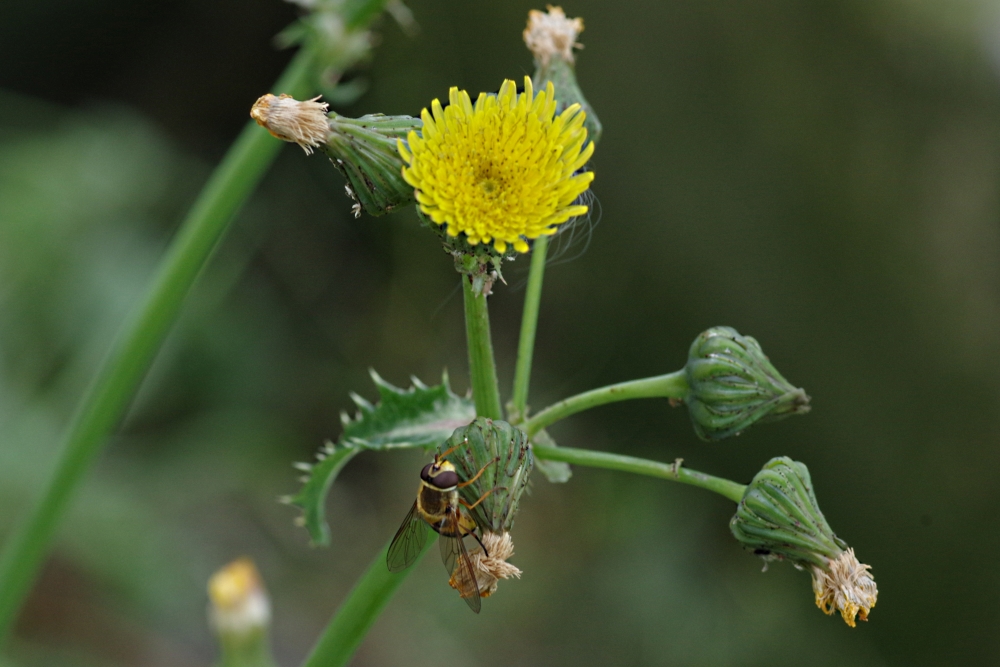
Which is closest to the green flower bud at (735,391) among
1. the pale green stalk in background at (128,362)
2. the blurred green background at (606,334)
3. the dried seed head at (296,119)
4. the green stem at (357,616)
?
the green stem at (357,616)

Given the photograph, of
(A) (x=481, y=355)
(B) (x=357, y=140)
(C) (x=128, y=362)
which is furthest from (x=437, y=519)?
(C) (x=128, y=362)

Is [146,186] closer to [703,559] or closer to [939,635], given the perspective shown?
[703,559]

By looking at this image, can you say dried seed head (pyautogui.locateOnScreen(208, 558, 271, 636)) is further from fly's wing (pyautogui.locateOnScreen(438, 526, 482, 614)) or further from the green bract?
the green bract

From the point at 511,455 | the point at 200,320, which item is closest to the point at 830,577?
the point at 511,455

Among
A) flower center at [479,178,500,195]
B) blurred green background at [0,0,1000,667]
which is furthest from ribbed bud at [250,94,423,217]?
blurred green background at [0,0,1000,667]

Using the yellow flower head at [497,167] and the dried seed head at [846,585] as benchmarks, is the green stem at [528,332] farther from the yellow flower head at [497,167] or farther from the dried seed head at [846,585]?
the dried seed head at [846,585]

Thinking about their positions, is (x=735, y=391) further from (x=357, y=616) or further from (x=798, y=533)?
(x=357, y=616)

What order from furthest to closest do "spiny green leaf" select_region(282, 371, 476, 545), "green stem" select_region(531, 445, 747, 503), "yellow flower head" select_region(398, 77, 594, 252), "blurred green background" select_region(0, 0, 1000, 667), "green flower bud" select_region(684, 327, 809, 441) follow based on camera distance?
"blurred green background" select_region(0, 0, 1000, 667), "spiny green leaf" select_region(282, 371, 476, 545), "green flower bud" select_region(684, 327, 809, 441), "green stem" select_region(531, 445, 747, 503), "yellow flower head" select_region(398, 77, 594, 252)
